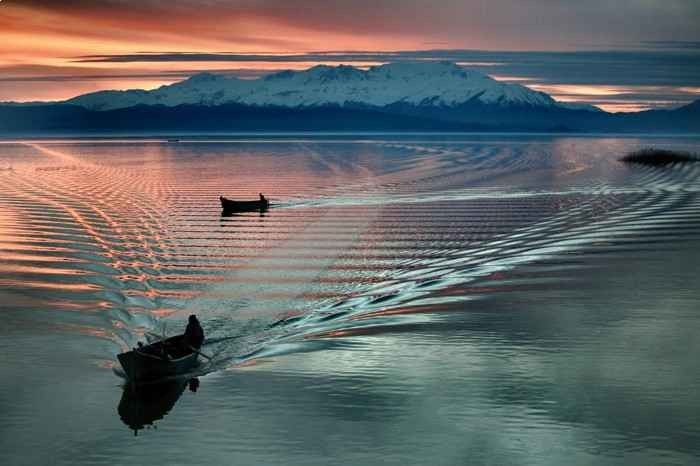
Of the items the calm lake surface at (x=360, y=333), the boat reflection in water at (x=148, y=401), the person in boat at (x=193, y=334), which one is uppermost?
the person in boat at (x=193, y=334)

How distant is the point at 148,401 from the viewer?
88.9 feet

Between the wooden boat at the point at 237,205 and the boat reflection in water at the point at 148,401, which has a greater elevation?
the wooden boat at the point at 237,205

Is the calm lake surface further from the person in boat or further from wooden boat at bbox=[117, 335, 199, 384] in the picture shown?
the person in boat

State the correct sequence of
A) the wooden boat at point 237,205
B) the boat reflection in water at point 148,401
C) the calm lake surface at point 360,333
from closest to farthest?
the calm lake surface at point 360,333 → the boat reflection in water at point 148,401 → the wooden boat at point 237,205

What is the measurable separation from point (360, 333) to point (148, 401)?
847cm

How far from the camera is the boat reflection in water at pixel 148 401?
83.9 feet

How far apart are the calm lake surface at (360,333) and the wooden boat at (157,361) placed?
0.50m

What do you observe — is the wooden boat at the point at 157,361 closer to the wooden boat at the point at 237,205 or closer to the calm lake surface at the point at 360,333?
the calm lake surface at the point at 360,333

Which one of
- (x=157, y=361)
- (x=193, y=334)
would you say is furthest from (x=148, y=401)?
(x=193, y=334)

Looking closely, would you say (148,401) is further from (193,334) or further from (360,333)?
(360,333)

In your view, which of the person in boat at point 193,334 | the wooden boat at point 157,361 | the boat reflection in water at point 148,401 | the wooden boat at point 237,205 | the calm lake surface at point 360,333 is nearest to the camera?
the calm lake surface at point 360,333

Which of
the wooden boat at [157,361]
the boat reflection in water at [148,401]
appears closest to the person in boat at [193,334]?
the wooden boat at [157,361]

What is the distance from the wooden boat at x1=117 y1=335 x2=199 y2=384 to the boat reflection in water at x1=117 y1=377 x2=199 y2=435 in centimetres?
27

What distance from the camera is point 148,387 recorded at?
1104 inches
